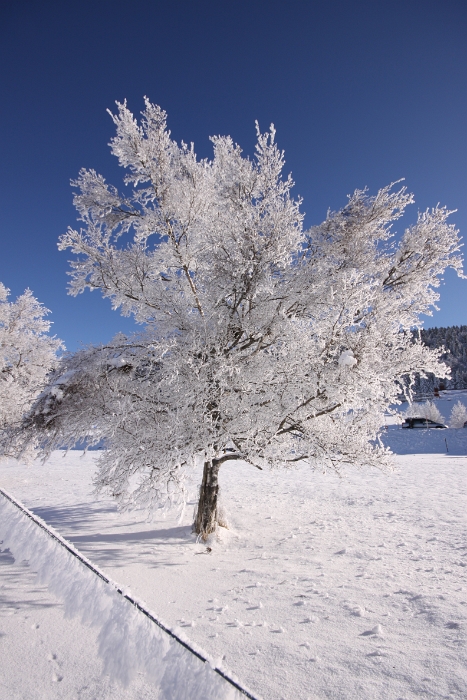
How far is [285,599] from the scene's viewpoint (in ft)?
14.2

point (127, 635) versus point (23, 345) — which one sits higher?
point (23, 345)

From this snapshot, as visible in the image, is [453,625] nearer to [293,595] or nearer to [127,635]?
[293,595]

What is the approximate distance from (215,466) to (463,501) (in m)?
7.36


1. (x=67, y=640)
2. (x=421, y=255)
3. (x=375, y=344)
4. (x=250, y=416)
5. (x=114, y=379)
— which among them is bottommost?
(x=67, y=640)

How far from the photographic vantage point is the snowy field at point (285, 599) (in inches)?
112

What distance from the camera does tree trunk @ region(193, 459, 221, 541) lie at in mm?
6906

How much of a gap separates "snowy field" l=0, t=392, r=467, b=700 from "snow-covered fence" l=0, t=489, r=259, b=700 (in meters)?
1.02

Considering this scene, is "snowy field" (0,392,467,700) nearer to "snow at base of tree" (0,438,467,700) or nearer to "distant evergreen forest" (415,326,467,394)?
"snow at base of tree" (0,438,467,700)

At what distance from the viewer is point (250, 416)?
5.84m

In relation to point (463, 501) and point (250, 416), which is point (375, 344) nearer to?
point (250, 416)

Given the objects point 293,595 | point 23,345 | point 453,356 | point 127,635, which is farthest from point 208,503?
point 453,356

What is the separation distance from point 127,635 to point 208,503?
5.33m

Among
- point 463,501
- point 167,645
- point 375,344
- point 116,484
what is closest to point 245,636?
point 167,645

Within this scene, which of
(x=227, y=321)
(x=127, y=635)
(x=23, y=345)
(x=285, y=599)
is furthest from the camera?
(x=23, y=345)
